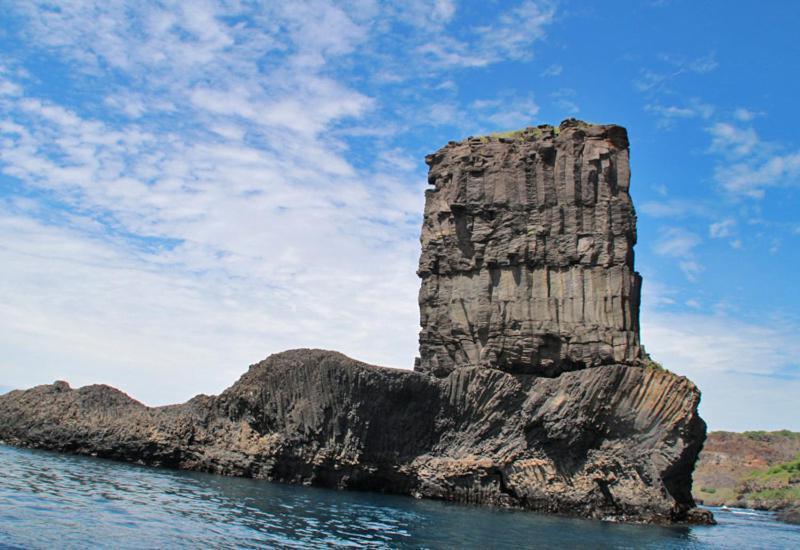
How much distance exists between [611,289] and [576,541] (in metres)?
17.5

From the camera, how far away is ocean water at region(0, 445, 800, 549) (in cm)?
1920

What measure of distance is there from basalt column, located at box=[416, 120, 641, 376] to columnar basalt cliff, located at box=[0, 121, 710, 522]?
9 centimetres

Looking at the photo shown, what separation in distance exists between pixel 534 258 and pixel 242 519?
2447cm

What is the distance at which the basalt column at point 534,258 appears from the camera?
41.0 meters

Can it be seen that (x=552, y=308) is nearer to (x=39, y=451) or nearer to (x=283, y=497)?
(x=283, y=497)

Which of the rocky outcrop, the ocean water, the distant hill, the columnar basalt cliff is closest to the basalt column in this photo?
the columnar basalt cliff

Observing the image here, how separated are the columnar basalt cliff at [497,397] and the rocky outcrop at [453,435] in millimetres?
76

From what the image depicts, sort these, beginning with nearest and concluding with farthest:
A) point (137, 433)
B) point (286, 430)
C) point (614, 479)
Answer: point (614, 479)
point (286, 430)
point (137, 433)

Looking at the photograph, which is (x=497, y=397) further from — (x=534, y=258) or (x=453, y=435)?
(x=534, y=258)

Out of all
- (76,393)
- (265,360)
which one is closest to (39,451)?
(76,393)

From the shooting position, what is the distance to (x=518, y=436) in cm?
3903

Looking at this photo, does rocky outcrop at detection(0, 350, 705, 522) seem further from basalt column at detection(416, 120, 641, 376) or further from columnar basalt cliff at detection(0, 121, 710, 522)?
basalt column at detection(416, 120, 641, 376)

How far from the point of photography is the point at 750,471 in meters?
104

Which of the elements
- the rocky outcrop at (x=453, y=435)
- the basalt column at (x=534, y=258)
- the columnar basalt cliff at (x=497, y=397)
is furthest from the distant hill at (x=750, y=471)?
the basalt column at (x=534, y=258)
